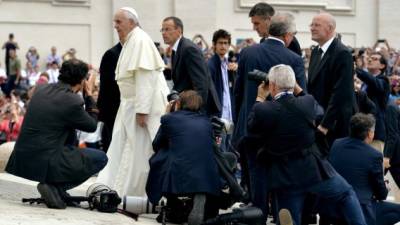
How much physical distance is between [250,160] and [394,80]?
383 inches

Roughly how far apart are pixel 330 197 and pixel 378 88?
12.3 ft

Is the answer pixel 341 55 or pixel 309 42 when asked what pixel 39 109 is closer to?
pixel 341 55

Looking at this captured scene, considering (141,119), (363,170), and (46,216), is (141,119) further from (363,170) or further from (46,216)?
(363,170)

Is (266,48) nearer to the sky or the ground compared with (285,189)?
nearer to the sky

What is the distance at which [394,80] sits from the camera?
872 inches

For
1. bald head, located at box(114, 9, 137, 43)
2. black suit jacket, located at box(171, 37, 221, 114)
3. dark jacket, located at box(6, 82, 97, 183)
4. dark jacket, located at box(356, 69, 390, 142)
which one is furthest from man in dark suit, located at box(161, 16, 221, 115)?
dark jacket, located at box(356, 69, 390, 142)

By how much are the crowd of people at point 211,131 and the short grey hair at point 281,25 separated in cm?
1

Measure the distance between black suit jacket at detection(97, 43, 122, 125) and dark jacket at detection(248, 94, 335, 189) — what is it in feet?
10.4

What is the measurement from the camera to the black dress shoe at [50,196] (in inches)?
511

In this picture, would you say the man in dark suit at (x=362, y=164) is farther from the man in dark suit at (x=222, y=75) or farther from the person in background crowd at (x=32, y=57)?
the person in background crowd at (x=32, y=57)

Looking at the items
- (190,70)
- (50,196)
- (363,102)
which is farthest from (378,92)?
(50,196)

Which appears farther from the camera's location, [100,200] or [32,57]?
[32,57]

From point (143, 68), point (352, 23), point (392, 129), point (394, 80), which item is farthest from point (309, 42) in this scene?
point (143, 68)

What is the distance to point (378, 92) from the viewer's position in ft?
52.6
